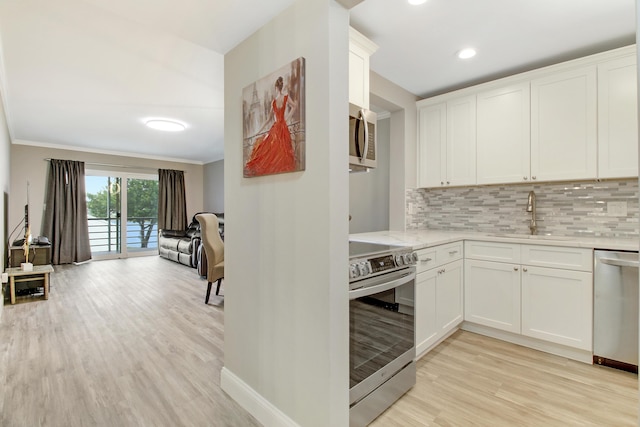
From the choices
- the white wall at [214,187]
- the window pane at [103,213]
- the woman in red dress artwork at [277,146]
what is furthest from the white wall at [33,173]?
the woman in red dress artwork at [277,146]

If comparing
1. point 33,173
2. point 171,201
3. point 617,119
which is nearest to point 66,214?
point 33,173

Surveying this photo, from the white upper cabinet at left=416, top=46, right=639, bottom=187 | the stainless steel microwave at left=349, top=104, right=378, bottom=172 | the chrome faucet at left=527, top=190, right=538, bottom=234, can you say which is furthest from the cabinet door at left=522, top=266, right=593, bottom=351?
the stainless steel microwave at left=349, top=104, right=378, bottom=172

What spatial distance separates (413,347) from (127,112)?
4399mm

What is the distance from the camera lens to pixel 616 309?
81.5 inches

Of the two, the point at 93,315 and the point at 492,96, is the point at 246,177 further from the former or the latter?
the point at 93,315

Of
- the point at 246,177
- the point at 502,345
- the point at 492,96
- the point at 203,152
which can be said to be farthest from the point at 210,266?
the point at 203,152

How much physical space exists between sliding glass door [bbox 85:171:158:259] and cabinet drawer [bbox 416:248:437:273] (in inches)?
279

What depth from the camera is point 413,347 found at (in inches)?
76.1

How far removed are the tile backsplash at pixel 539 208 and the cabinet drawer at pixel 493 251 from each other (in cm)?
57

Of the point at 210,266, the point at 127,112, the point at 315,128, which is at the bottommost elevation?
the point at 210,266

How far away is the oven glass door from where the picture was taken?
1521 millimetres

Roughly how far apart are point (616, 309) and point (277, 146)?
2.54 metres

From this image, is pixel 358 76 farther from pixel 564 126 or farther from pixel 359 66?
pixel 564 126

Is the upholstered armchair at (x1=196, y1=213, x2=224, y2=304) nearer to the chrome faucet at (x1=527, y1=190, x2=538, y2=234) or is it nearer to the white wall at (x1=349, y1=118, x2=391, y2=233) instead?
the white wall at (x1=349, y1=118, x2=391, y2=233)
